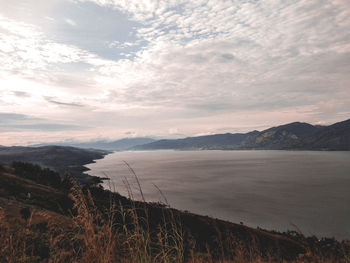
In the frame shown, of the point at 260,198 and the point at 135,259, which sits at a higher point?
the point at 135,259

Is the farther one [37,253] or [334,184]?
[334,184]

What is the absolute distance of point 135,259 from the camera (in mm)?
2980

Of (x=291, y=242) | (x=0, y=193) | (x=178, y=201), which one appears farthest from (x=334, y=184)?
(x=0, y=193)

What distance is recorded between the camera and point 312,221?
110ft

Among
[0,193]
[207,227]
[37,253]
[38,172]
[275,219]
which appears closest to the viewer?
[37,253]

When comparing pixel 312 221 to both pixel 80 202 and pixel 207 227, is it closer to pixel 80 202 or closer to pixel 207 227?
pixel 207 227

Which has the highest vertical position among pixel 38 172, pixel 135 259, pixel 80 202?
pixel 80 202

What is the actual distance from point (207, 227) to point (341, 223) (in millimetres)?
22407

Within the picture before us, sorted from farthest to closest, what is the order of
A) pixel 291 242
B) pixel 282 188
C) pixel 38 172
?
1. pixel 282 188
2. pixel 38 172
3. pixel 291 242

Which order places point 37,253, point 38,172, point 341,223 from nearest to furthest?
point 37,253 → point 341,223 → point 38,172

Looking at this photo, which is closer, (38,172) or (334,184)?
(38,172)

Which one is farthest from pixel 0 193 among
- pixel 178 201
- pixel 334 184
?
pixel 334 184

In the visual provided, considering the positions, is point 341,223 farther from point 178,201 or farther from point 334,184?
point 334,184

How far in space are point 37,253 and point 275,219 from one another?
1453 inches
